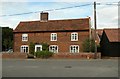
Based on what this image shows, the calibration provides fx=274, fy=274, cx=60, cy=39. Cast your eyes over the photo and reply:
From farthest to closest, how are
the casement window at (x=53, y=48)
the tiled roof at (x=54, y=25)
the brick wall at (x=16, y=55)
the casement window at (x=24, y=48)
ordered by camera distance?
the casement window at (x=24, y=48), the tiled roof at (x=54, y=25), the casement window at (x=53, y=48), the brick wall at (x=16, y=55)

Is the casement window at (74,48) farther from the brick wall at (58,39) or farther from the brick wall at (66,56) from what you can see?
the brick wall at (66,56)

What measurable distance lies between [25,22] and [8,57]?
15.7 metres

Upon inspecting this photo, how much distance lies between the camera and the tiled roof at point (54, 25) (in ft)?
174

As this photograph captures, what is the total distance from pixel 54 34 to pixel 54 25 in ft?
7.97

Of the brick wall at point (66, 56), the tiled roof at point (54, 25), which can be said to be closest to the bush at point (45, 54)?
the brick wall at point (66, 56)

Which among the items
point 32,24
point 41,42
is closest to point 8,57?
point 41,42

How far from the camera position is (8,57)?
4391cm

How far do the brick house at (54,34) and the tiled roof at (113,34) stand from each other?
3885mm

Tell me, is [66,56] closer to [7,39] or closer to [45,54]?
[45,54]

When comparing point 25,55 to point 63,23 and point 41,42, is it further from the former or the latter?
point 63,23

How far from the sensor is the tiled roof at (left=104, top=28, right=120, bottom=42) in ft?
161

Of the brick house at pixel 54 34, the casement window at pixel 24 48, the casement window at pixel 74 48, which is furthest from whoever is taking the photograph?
the casement window at pixel 24 48

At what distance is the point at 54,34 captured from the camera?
53.2 meters

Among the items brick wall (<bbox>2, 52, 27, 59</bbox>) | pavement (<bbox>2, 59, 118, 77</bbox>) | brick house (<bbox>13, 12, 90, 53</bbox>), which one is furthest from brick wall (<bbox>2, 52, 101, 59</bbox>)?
pavement (<bbox>2, 59, 118, 77</bbox>)
